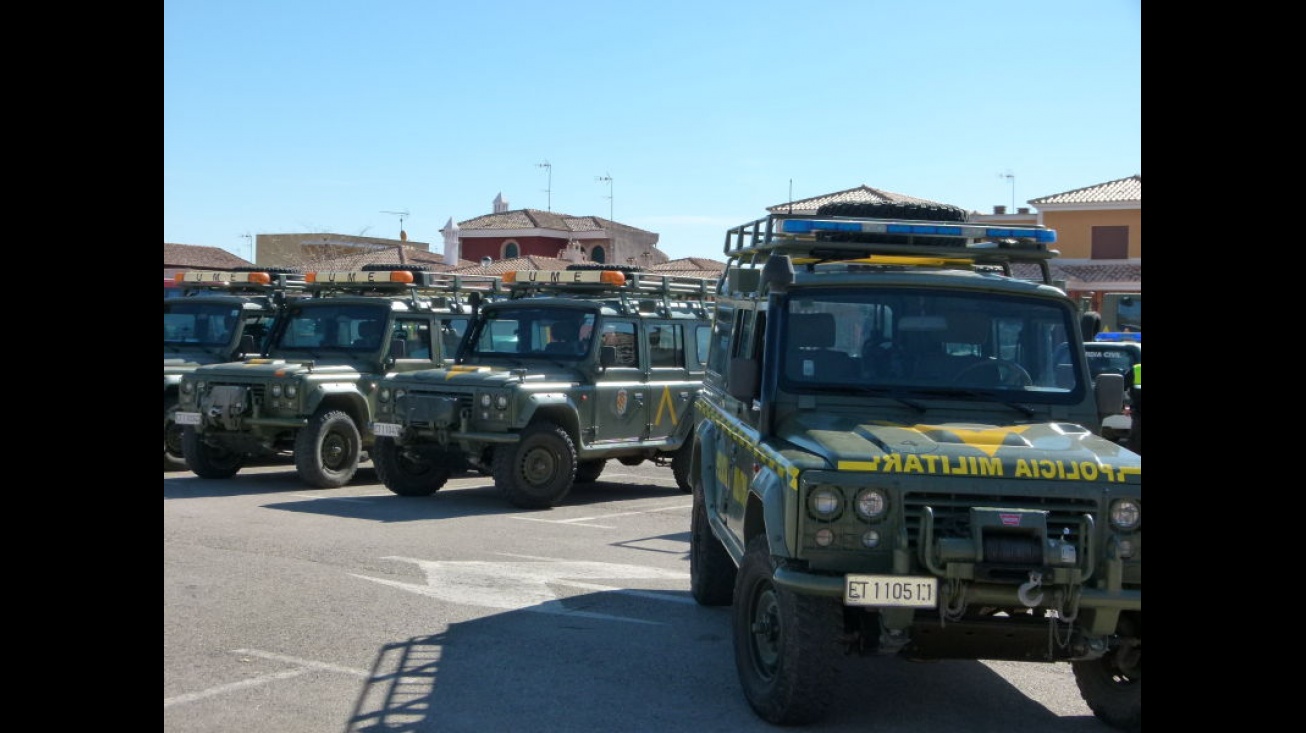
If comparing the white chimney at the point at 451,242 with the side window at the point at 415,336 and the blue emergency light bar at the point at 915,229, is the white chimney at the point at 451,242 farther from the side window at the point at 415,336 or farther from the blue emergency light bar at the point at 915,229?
the blue emergency light bar at the point at 915,229

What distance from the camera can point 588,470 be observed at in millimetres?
14742

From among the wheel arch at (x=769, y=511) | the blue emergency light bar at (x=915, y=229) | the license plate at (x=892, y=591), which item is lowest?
the license plate at (x=892, y=591)

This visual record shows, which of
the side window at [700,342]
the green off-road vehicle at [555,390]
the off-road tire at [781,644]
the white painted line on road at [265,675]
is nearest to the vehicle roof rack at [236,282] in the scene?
the green off-road vehicle at [555,390]

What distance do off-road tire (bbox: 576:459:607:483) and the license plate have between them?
970 centimetres

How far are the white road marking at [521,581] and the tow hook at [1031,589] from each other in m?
2.99

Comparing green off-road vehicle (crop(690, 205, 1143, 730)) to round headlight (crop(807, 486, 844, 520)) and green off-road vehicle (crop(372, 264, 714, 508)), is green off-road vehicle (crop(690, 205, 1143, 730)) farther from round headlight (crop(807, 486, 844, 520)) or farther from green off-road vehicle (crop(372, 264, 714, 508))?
green off-road vehicle (crop(372, 264, 714, 508))

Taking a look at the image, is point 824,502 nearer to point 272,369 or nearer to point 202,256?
point 272,369

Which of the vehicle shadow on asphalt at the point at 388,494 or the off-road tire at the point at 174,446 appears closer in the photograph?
the vehicle shadow on asphalt at the point at 388,494

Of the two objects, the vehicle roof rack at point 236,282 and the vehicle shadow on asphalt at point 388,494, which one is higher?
the vehicle roof rack at point 236,282

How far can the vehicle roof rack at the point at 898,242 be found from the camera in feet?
22.5

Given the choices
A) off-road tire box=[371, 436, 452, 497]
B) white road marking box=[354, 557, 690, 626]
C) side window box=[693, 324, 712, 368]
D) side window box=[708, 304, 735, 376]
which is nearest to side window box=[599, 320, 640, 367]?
side window box=[693, 324, 712, 368]
